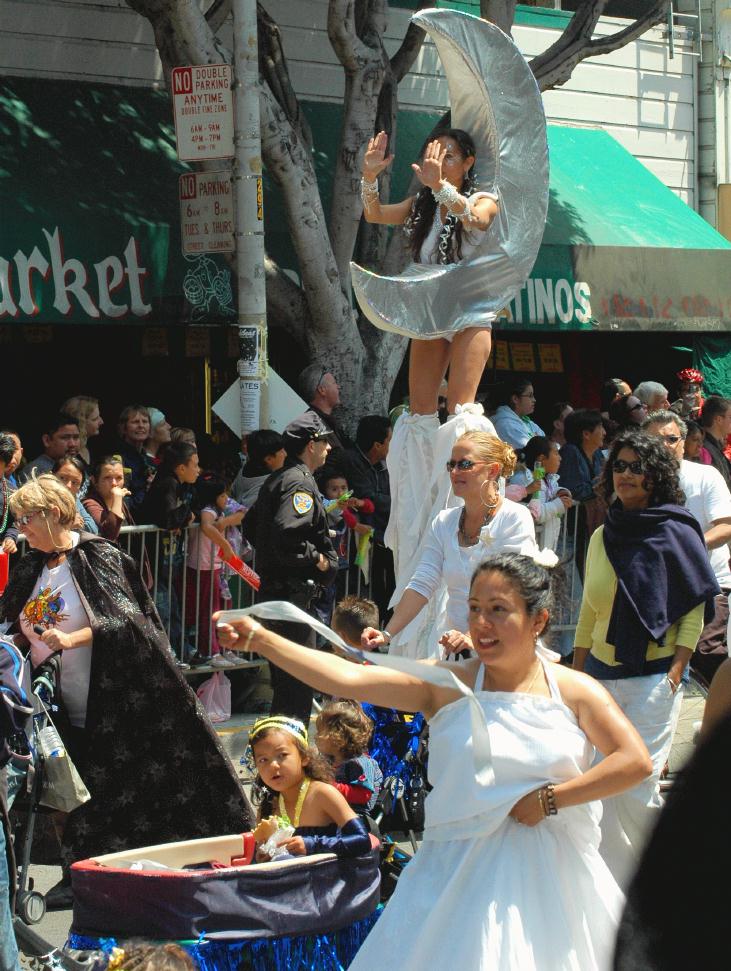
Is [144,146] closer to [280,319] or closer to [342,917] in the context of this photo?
[280,319]

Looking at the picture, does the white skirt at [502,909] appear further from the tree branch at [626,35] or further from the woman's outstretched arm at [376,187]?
the tree branch at [626,35]

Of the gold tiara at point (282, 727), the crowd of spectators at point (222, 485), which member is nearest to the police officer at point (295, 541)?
the crowd of spectators at point (222, 485)

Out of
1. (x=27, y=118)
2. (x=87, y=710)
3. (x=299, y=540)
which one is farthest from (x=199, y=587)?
(x=27, y=118)

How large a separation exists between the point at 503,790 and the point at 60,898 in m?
2.92

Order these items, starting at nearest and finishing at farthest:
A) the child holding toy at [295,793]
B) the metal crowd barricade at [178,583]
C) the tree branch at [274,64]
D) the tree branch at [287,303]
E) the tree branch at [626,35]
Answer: the child holding toy at [295,793] < the metal crowd barricade at [178,583] < the tree branch at [274,64] < the tree branch at [287,303] < the tree branch at [626,35]

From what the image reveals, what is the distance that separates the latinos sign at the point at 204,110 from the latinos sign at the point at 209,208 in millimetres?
739

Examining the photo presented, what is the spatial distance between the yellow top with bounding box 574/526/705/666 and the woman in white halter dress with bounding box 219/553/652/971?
1839 mm

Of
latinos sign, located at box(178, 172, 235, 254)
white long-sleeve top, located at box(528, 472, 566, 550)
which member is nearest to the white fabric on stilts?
white long-sleeve top, located at box(528, 472, 566, 550)

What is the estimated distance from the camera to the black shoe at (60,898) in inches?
235

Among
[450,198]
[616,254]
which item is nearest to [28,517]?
[450,198]

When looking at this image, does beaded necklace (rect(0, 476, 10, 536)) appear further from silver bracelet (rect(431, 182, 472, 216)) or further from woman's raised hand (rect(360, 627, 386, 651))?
woman's raised hand (rect(360, 627, 386, 651))

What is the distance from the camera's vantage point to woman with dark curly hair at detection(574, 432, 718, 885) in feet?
18.5

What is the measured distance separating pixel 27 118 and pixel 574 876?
9655 millimetres

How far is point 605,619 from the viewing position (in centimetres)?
575
